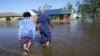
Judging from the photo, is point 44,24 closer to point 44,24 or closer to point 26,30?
point 44,24

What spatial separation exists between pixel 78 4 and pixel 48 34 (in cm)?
7360

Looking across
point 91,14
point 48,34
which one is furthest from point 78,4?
point 48,34

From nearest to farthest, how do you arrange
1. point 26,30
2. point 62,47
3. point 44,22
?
point 26,30
point 62,47
point 44,22

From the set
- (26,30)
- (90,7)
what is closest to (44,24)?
(26,30)

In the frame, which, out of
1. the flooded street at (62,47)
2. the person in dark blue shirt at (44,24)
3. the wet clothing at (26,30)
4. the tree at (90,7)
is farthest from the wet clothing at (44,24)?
the tree at (90,7)

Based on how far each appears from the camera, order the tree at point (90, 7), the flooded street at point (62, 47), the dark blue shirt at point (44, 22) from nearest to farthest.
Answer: the flooded street at point (62, 47) → the dark blue shirt at point (44, 22) → the tree at point (90, 7)

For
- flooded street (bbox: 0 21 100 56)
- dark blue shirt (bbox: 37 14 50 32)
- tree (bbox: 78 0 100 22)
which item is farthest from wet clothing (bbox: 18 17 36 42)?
tree (bbox: 78 0 100 22)

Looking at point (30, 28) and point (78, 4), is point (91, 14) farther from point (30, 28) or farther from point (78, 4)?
point (30, 28)

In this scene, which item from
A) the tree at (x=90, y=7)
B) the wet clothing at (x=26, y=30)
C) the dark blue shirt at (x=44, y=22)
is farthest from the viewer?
the tree at (x=90, y=7)

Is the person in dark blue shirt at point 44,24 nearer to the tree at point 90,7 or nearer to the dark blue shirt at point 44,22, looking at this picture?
the dark blue shirt at point 44,22

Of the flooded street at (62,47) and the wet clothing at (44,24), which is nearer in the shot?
the flooded street at (62,47)

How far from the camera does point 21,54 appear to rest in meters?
8.70

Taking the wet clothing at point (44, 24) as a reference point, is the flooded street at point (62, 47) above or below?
below

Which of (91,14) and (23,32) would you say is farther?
(91,14)
